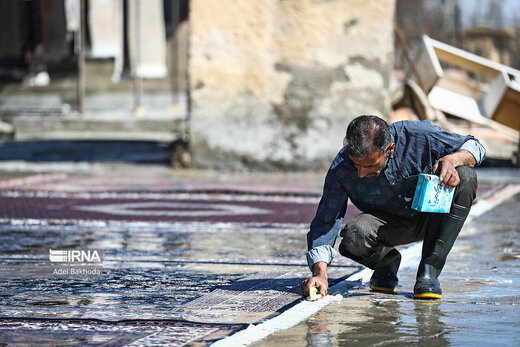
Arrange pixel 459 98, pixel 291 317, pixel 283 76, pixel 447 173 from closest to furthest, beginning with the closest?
1. pixel 291 317
2. pixel 447 173
3. pixel 283 76
4. pixel 459 98

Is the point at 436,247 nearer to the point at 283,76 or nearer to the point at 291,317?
the point at 291,317

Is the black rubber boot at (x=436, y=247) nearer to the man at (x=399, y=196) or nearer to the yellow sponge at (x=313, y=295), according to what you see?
the man at (x=399, y=196)

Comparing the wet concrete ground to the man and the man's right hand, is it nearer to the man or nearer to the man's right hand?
the man's right hand

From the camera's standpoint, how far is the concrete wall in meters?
12.2

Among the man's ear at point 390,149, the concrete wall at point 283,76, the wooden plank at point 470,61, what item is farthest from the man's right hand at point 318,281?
the wooden plank at point 470,61

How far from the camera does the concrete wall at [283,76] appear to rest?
40.1 feet

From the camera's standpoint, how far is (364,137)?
434cm

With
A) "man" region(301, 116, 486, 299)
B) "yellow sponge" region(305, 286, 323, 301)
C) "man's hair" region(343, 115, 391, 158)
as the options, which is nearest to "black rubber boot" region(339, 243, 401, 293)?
"man" region(301, 116, 486, 299)

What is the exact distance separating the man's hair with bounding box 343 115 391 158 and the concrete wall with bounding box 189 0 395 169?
7.91 meters

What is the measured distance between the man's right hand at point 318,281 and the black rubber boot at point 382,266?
0.29m

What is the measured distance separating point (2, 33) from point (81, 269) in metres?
16.2

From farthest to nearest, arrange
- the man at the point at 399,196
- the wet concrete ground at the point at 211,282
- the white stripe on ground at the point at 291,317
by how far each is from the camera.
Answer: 1. the man at the point at 399,196
2. the wet concrete ground at the point at 211,282
3. the white stripe on ground at the point at 291,317

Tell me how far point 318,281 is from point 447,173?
728mm

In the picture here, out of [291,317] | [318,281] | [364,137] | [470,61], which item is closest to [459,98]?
[470,61]
